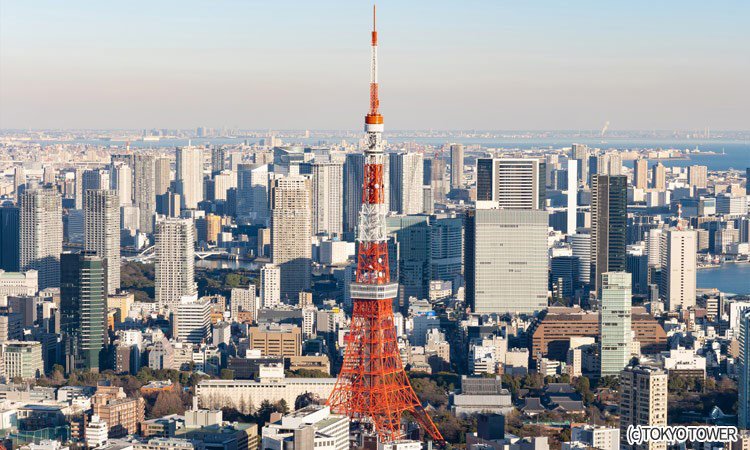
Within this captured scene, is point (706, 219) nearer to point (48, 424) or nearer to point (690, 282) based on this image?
point (690, 282)

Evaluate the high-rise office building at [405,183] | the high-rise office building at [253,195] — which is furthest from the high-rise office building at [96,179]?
the high-rise office building at [405,183]

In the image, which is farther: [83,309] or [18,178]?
[18,178]

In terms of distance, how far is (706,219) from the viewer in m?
40.2

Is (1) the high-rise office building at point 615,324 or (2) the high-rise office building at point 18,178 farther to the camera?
(2) the high-rise office building at point 18,178

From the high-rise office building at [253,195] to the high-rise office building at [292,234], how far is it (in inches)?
383

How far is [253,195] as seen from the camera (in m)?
45.6

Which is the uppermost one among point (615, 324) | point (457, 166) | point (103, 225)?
point (457, 166)

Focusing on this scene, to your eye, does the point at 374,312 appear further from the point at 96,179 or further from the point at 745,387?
the point at 96,179

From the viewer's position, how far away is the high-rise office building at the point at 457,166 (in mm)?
48938

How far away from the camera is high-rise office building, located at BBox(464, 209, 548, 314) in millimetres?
25453

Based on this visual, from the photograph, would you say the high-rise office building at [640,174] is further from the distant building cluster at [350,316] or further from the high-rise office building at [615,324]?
the high-rise office building at [615,324]

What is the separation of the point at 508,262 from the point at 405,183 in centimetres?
1634

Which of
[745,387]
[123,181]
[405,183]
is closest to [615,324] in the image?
[745,387]

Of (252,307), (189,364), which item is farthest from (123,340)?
(252,307)
